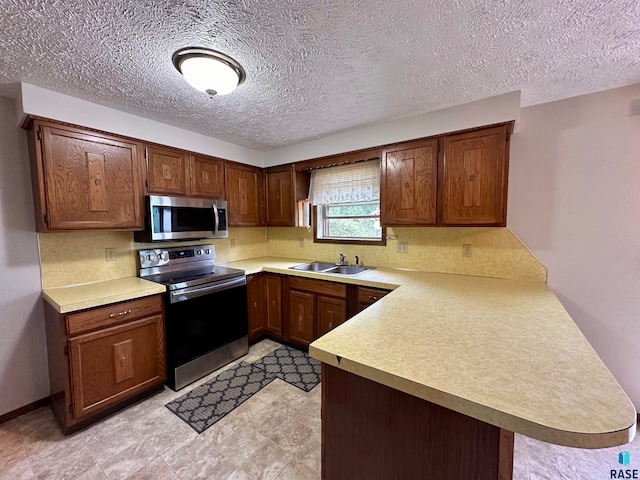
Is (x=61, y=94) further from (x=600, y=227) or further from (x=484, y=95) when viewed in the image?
(x=600, y=227)

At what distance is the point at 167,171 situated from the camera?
96.8 inches

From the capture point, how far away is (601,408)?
71 cm

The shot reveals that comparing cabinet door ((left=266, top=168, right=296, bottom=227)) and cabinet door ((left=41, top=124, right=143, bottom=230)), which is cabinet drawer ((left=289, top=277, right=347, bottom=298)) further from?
cabinet door ((left=41, top=124, right=143, bottom=230))

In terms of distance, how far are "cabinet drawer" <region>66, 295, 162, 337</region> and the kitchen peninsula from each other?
1647 millimetres

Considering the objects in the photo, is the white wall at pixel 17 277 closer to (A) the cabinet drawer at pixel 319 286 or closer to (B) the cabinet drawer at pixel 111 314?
(B) the cabinet drawer at pixel 111 314

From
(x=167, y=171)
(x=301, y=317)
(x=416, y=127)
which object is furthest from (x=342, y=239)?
(x=167, y=171)

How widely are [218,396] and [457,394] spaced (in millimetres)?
2009

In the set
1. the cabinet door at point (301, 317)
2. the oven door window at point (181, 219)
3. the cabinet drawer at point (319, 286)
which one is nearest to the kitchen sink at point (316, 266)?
the cabinet drawer at point (319, 286)

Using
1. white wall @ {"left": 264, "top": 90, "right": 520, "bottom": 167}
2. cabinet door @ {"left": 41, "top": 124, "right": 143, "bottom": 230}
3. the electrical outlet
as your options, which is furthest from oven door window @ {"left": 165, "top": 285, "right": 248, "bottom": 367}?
white wall @ {"left": 264, "top": 90, "right": 520, "bottom": 167}

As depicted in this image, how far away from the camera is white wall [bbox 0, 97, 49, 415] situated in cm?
192

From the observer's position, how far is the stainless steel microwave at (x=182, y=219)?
7.50 feet

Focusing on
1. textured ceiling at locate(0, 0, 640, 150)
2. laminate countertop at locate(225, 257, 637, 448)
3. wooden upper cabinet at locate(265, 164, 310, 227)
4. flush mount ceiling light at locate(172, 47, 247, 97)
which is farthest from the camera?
wooden upper cabinet at locate(265, 164, 310, 227)

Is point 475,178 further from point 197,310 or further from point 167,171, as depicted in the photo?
point 167,171

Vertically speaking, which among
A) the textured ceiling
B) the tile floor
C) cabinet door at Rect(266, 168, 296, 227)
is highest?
the textured ceiling
